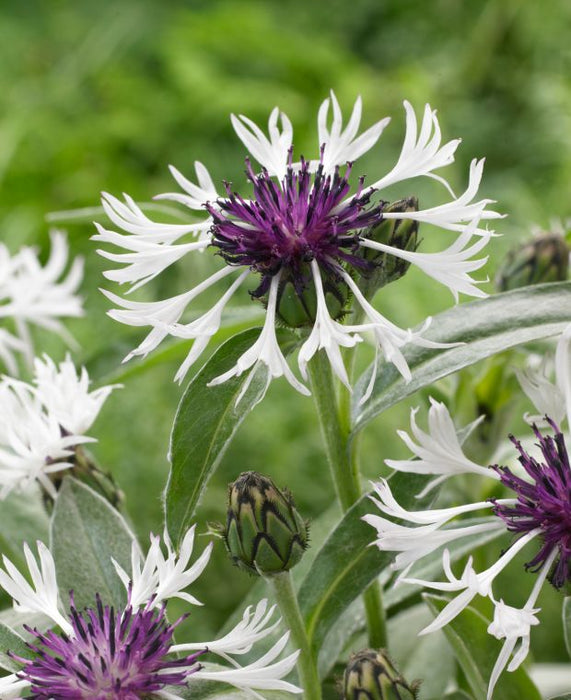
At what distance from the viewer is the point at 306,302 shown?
0.37 metres

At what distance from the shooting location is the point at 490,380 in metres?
0.52

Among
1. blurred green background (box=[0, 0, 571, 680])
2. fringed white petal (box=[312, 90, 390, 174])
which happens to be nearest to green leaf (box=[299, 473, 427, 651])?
fringed white petal (box=[312, 90, 390, 174])

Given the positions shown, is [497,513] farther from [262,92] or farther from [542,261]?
[262,92]

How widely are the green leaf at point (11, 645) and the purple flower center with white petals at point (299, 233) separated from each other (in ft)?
0.48

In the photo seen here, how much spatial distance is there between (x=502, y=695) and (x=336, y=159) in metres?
0.21

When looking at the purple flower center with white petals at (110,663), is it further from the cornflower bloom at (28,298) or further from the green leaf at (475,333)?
the cornflower bloom at (28,298)

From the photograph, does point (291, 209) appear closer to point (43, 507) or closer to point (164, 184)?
point (43, 507)

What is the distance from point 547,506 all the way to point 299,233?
0.42 ft

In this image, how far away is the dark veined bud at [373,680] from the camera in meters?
0.36

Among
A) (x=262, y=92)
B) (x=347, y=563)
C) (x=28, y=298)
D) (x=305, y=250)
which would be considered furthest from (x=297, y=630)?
(x=262, y=92)

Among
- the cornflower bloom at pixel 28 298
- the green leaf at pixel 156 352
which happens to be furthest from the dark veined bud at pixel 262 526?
the cornflower bloom at pixel 28 298

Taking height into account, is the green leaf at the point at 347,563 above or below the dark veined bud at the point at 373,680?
above

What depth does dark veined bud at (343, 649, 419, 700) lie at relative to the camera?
0.36m

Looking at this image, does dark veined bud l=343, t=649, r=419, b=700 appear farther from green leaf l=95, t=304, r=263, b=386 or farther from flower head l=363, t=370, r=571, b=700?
green leaf l=95, t=304, r=263, b=386
